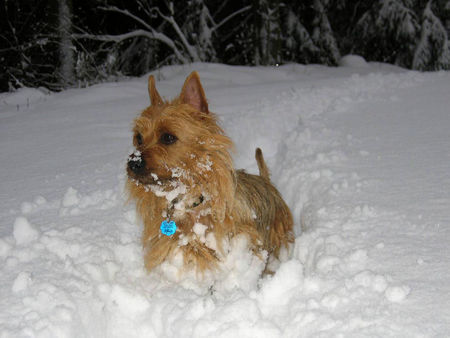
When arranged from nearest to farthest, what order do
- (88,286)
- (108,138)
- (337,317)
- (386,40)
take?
(337,317), (88,286), (108,138), (386,40)

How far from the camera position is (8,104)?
23.2 ft

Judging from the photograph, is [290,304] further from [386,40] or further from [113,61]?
[386,40]

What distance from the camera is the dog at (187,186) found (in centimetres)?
267

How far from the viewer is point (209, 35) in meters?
11.8

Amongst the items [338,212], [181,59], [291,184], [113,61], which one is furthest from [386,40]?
[338,212]

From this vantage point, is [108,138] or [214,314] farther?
[108,138]

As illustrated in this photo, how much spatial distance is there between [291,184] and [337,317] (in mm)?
2261

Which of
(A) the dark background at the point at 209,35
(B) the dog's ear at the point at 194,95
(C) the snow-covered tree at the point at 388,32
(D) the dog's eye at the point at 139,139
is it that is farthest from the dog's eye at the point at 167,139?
(C) the snow-covered tree at the point at 388,32

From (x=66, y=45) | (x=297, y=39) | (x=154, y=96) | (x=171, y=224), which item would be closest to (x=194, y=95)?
(x=154, y=96)

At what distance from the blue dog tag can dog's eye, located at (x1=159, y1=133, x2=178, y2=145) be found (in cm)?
55

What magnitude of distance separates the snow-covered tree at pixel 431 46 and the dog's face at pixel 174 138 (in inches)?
444

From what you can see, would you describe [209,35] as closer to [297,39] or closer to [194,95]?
[297,39]

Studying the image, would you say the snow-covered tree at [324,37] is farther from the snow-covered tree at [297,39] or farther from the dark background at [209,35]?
the snow-covered tree at [297,39]

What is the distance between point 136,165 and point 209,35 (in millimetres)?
9975
